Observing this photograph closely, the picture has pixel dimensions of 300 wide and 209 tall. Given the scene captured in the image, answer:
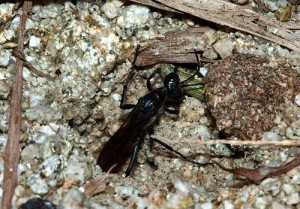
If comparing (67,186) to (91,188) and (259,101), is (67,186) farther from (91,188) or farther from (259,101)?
(259,101)

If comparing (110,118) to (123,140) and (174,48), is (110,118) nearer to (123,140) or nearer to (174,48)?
(123,140)

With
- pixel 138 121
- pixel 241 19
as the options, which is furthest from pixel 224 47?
pixel 138 121

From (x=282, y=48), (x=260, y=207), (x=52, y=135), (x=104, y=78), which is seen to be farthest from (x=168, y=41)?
(x=260, y=207)

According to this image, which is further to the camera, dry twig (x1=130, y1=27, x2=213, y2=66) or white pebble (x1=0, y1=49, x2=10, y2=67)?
dry twig (x1=130, y1=27, x2=213, y2=66)

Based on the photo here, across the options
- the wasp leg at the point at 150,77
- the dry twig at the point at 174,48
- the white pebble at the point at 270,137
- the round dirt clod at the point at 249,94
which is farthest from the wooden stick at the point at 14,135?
the white pebble at the point at 270,137

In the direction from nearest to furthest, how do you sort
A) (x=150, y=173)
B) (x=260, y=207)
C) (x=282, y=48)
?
(x=260, y=207), (x=282, y=48), (x=150, y=173)

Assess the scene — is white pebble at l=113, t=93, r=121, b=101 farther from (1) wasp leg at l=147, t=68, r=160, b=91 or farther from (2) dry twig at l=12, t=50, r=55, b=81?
(2) dry twig at l=12, t=50, r=55, b=81

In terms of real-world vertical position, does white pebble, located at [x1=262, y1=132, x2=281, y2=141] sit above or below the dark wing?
above

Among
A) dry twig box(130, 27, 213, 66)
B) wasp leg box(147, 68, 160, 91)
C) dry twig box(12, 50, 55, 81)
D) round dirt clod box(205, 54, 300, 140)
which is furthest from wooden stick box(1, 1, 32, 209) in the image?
round dirt clod box(205, 54, 300, 140)
